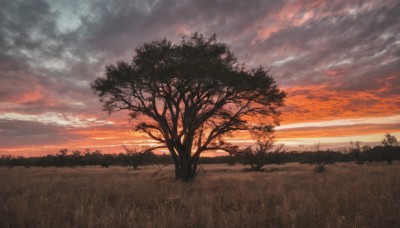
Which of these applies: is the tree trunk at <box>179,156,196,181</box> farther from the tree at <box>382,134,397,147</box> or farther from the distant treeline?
the tree at <box>382,134,397,147</box>

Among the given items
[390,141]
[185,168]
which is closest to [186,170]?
[185,168]

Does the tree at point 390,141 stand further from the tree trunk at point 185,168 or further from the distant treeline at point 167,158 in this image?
the tree trunk at point 185,168

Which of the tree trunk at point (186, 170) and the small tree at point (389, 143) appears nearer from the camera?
the tree trunk at point (186, 170)

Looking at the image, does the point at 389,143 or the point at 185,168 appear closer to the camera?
the point at 185,168

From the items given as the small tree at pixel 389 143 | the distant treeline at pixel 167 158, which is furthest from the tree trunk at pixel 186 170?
the small tree at pixel 389 143

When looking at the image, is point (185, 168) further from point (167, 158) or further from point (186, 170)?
point (167, 158)

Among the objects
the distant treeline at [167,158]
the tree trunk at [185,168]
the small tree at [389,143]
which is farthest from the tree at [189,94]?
the small tree at [389,143]

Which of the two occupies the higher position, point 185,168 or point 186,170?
point 185,168

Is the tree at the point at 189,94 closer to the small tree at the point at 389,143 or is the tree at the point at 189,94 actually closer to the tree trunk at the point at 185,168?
the tree trunk at the point at 185,168

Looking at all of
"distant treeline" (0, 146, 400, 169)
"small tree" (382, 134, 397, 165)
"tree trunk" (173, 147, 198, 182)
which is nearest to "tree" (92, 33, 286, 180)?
"tree trunk" (173, 147, 198, 182)

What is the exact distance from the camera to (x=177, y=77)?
21375mm

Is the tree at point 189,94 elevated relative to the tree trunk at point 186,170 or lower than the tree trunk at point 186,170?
elevated

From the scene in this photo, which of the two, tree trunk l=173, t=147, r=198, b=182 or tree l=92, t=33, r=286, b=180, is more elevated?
tree l=92, t=33, r=286, b=180

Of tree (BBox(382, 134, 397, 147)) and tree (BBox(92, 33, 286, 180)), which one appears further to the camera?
tree (BBox(382, 134, 397, 147))
